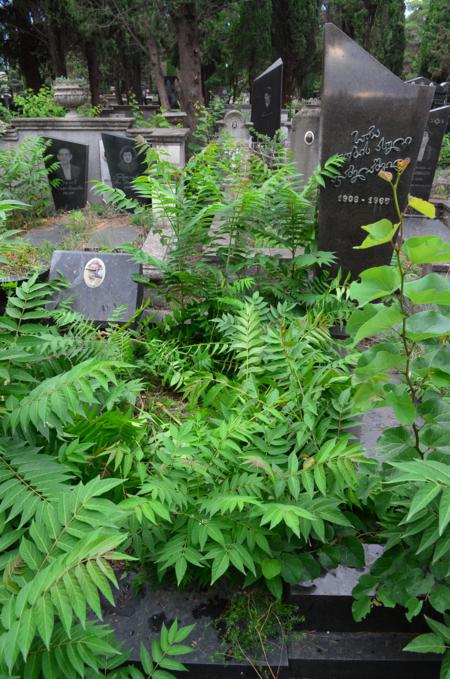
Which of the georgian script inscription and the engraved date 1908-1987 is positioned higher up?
the georgian script inscription

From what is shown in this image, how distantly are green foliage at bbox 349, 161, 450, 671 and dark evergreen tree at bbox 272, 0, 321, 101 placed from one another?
1129 inches

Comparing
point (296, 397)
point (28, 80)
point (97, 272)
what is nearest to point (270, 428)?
point (296, 397)

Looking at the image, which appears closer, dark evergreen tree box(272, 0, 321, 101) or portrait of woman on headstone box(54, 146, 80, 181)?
portrait of woman on headstone box(54, 146, 80, 181)

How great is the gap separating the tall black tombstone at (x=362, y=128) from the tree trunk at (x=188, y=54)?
41.8ft

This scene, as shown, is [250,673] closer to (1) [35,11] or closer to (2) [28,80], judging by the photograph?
(1) [35,11]

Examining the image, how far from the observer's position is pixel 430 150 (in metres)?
10.5

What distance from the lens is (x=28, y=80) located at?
27.3 m

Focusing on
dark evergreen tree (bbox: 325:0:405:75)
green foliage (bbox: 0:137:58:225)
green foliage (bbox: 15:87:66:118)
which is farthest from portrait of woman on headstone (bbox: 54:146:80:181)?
dark evergreen tree (bbox: 325:0:405:75)

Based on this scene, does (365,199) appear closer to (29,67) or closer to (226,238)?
(226,238)

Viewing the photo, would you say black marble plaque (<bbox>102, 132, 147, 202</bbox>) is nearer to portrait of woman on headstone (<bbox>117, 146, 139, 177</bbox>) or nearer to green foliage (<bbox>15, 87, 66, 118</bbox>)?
portrait of woman on headstone (<bbox>117, 146, 139, 177</bbox>)

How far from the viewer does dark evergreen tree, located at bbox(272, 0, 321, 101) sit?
27.1 meters

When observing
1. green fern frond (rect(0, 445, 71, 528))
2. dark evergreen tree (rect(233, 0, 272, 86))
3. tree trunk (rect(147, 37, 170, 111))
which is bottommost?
green fern frond (rect(0, 445, 71, 528))

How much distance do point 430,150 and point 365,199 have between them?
23.6 feet

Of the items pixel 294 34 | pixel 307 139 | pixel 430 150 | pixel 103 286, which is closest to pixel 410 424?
pixel 103 286
